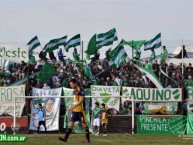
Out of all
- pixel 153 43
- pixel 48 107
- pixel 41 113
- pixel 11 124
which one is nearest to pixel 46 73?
pixel 48 107

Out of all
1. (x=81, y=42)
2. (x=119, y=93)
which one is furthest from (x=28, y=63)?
(x=119, y=93)

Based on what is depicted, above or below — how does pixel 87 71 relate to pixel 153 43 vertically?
below

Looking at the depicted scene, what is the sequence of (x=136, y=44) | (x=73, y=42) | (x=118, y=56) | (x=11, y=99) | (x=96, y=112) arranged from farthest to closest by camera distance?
(x=73, y=42), (x=118, y=56), (x=136, y=44), (x=11, y=99), (x=96, y=112)

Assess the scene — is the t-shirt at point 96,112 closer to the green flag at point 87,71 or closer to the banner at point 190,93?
the green flag at point 87,71

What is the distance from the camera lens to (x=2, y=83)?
34.0m

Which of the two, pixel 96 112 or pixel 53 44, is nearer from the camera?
pixel 96 112

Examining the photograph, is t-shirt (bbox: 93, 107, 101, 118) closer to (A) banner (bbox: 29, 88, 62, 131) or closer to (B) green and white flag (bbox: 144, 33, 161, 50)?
(A) banner (bbox: 29, 88, 62, 131)

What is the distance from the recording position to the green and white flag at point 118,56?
34375 mm

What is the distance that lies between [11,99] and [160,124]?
9029 millimetres

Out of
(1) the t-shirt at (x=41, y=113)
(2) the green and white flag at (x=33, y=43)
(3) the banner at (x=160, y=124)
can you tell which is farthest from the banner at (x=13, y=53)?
(3) the banner at (x=160, y=124)

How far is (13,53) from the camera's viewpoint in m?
34.0

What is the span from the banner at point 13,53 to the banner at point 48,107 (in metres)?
2.07

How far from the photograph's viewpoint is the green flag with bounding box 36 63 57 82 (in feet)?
110

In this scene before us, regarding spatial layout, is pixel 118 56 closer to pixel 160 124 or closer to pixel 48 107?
pixel 160 124
